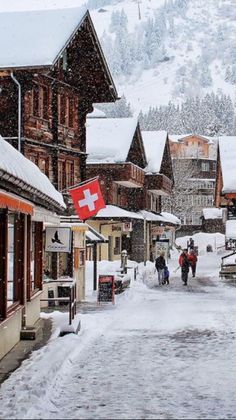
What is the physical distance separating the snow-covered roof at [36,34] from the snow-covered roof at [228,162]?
882 centimetres

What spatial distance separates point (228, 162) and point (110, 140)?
14706 millimetres

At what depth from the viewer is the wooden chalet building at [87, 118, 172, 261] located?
4484cm

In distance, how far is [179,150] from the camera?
4756 inches

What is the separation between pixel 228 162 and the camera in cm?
3297

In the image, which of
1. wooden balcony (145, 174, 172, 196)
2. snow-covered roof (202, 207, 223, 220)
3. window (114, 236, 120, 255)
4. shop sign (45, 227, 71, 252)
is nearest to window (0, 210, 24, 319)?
shop sign (45, 227, 71, 252)

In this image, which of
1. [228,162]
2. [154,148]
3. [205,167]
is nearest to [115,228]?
[154,148]

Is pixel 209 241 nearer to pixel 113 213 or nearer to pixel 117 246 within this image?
pixel 117 246

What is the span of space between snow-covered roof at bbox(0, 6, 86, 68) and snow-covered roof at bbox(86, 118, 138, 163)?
16.4m

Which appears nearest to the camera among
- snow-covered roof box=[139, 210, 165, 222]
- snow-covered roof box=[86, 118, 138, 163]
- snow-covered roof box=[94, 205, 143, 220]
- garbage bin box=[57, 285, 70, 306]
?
garbage bin box=[57, 285, 70, 306]

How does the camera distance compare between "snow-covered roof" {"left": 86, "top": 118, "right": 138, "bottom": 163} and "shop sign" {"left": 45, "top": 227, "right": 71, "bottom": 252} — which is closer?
"shop sign" {"left": 45, "top": 227, "right": 71, "bottom": 252}

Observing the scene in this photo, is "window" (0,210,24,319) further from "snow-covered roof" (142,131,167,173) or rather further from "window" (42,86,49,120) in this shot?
"snow-covered roof" (142,131,167,173)

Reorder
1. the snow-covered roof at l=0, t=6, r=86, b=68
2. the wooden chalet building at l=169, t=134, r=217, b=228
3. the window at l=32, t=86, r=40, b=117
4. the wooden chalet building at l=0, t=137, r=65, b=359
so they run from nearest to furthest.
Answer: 1. the wooden chalet building at l=0, t=137, r=65, b=359
2. the snow-covered roof at l=0, t=6, r=86, b=68
3. the window at l=32, t=86, r=40, b=117
4. the wooden chalet building at l=169, t=134, r=217, b=228

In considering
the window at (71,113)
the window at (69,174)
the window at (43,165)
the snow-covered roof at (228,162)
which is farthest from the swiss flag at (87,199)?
the snow-covered roof at (228,162)

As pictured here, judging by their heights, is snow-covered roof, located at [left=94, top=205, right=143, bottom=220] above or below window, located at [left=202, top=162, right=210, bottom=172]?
below
